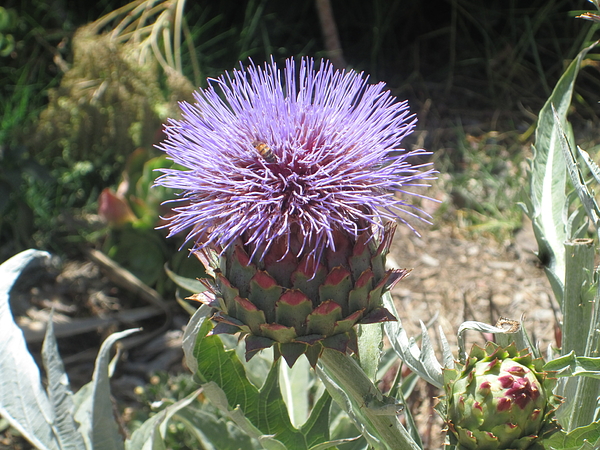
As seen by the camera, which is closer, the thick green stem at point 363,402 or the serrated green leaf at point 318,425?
the thick green stem at point 363,402

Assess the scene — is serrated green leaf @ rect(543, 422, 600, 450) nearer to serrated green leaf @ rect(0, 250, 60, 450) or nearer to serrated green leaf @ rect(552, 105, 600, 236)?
serrated green leaf @ rect(552, 105, 600, 236)

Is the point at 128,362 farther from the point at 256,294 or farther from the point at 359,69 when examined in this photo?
the point at 359,69

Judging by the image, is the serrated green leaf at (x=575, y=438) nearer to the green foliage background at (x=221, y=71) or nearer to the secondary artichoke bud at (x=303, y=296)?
the secondary artichoke bud at (x=303, y=296)

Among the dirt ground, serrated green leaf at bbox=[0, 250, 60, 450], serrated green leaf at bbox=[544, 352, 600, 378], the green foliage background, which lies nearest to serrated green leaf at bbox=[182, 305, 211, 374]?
serrated green leaf at bbox=[0, 250, 60, 450]


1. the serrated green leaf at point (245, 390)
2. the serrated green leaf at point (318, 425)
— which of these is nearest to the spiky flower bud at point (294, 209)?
the serrated green leaf at point (245, 390)

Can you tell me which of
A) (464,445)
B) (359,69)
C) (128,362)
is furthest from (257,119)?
(359,69)
